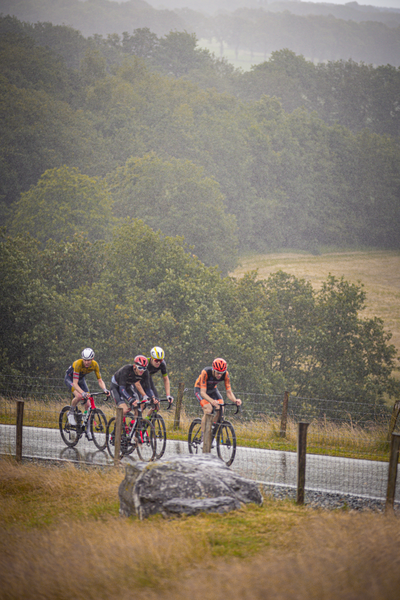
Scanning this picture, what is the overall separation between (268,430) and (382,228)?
3099 inches

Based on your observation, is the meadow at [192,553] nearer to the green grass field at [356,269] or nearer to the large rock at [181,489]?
the large rock at [181,489]

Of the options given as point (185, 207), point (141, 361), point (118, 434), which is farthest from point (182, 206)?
point (118, 434)

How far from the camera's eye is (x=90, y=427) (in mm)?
11672

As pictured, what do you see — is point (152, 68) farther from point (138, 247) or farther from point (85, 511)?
point (85, 511)

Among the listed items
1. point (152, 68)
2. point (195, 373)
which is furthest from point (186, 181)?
point (152, 68)

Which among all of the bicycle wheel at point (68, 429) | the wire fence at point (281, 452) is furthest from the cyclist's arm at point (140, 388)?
the bicycle wheel at point (68, 429)

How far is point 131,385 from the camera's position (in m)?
11.1

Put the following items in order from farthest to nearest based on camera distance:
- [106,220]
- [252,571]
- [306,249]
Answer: [306,249], [106,220], [252,571]

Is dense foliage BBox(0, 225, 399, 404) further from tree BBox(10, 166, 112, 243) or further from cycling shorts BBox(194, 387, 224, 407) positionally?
cycling shorts BBox(194, 387, 224, 407)

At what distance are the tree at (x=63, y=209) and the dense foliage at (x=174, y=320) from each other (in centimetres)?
979

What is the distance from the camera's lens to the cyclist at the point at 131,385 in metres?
10.7

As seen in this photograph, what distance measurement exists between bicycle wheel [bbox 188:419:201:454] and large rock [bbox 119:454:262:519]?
355cm

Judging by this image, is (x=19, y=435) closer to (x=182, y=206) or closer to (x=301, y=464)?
(x=301, y=464)

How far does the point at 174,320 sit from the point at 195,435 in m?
21.6
